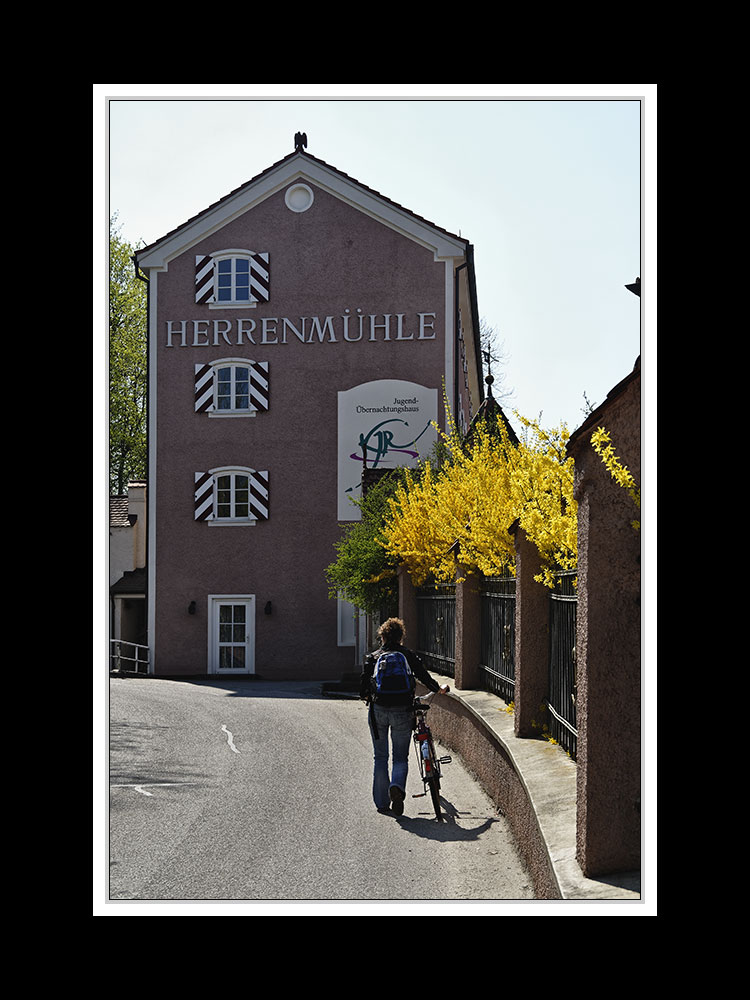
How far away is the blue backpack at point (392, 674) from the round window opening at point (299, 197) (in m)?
19.8

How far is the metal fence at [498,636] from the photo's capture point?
10.4 meters

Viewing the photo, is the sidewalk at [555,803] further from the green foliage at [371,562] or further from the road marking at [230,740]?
the green foliage at [371,562]

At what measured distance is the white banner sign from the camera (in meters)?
26.4

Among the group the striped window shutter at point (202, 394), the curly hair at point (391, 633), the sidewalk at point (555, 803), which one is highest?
the striped window shutter at point (202, 394)

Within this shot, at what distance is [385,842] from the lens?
8039 mm

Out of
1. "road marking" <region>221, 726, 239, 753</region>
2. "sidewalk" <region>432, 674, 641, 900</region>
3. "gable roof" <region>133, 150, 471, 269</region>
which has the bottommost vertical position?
"road marking" <region>221, 726, 239, 753</region>

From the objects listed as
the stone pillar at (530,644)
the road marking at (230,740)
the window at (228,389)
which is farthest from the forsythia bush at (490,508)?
the window at (228,389)

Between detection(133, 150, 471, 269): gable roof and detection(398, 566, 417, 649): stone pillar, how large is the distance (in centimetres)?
1158

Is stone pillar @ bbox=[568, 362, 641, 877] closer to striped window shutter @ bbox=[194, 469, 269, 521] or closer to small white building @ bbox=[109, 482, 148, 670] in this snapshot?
striped window shutter @ bbox=[194, 469, 269, 521]

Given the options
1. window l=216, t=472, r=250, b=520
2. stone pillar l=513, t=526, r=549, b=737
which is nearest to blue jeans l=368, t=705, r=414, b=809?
stone pillar l=513, t=526, r=549, b=737

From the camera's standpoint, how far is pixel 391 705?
9.23m

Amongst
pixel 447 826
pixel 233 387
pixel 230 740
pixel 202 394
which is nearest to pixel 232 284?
pixel 233 387

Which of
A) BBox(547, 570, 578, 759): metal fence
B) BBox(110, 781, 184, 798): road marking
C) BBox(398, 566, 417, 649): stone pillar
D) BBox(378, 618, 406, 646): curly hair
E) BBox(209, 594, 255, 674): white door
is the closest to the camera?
BBox(547, 570, 578, 759): metal fence
